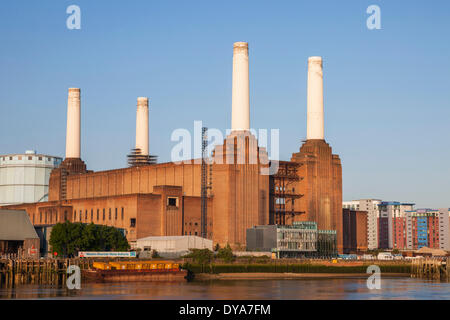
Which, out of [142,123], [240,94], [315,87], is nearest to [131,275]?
[240,94]

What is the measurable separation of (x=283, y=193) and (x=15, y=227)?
2034 inches

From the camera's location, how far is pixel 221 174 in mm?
136125

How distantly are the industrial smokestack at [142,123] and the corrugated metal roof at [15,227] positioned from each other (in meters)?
47.0

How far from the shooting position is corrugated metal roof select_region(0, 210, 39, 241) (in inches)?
4801

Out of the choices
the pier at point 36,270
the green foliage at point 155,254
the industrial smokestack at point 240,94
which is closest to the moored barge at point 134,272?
the pier at point 36,270

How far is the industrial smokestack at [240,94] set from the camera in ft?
445

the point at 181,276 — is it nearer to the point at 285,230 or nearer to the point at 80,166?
the point at 285,230

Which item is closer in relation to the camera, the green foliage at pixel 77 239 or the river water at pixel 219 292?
the river water at pixel 219 292

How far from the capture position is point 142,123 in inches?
6609

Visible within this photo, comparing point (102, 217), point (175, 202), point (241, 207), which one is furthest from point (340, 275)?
point (102, 217)

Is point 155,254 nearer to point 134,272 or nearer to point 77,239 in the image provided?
point 77,239

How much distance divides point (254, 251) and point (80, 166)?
198 feet

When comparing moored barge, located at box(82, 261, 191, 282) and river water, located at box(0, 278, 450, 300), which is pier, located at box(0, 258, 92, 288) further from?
river water, located at box(0, 278, 450, 300)

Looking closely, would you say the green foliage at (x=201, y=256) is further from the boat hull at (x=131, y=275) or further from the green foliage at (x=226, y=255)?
the boat hull at (x=131, y=275)
